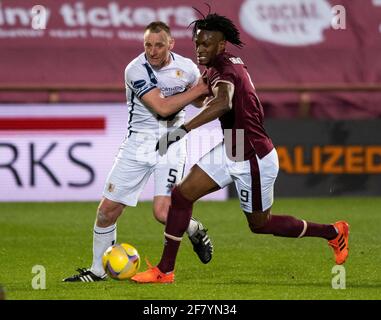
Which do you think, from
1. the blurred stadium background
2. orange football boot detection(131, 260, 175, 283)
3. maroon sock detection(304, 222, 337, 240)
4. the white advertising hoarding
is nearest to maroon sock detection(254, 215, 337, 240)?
maroon sock detection(304, 222, 337, 240)

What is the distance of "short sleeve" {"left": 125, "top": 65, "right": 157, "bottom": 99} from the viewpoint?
9.17 metres

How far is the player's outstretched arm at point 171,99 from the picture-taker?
29.0ft

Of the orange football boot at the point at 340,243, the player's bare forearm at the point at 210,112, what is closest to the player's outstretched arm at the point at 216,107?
the player's bare forearm at the point at 210,112

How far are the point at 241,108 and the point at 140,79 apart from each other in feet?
3.24

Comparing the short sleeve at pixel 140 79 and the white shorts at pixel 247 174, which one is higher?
the short sleeve at pixel 140 79

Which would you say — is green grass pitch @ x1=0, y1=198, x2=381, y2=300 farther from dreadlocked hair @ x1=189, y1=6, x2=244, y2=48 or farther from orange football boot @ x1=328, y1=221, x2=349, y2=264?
dreadlocked hair @ x1=189, y1=6, x2=244, y2=48

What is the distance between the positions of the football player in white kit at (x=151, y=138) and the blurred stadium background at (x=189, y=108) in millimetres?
5445

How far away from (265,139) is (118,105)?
22.5 feet

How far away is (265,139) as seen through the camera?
28.9 feet

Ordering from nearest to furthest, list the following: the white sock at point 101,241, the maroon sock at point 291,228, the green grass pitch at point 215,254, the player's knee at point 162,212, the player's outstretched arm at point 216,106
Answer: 1. the green grass pitch at point 215,254
2. the player's outstretched arm at point 216,106
3. the maroon sock at point 291,228
4. the white sock at point 101,241
5. the player's knee at point 162,212

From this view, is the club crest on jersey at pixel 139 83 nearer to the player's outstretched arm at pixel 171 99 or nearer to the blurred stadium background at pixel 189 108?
the player's outstretched arm at pixel 171 99

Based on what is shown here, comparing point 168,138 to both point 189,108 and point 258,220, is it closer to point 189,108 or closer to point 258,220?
point 258,220

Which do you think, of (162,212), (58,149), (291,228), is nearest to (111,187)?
A: (162,212)
